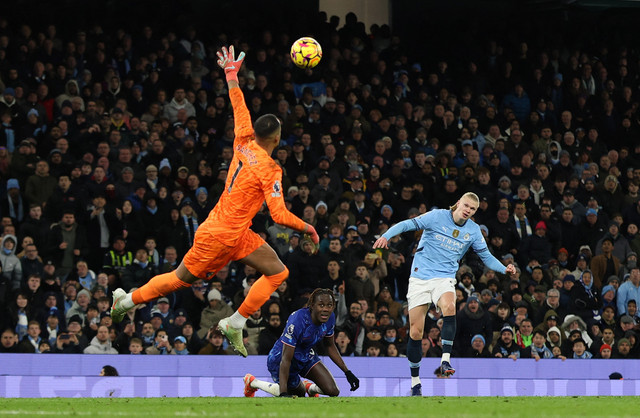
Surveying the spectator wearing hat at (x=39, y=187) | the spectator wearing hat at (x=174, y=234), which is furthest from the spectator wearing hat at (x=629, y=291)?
the spectator wearing hat at (x=39, y=187)

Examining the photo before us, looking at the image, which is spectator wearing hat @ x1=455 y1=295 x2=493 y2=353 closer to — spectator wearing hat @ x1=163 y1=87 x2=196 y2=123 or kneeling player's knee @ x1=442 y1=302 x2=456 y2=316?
kneeling player's knee @ x1=442 y1=302 x2=456 y2=316

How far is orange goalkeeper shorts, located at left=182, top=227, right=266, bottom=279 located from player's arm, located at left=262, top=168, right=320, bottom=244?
25.2 inches

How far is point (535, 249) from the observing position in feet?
70.1

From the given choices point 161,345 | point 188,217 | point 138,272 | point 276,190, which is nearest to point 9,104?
point 188,217

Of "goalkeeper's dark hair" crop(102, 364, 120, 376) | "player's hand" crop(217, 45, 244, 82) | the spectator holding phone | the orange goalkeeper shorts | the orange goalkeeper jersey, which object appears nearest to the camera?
the orange goalkeeper jersey

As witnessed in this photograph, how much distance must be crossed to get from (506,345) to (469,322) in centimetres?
79

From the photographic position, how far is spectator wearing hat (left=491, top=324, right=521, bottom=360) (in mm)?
18656

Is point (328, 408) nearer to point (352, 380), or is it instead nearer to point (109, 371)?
point (352, 380)

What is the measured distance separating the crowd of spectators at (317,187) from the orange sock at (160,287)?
5.16m

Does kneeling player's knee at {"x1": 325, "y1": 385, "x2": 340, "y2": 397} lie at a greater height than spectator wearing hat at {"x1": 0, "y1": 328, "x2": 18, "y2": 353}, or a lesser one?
lesser

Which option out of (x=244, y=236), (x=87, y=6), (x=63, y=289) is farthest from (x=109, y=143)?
(x=244, y=236)

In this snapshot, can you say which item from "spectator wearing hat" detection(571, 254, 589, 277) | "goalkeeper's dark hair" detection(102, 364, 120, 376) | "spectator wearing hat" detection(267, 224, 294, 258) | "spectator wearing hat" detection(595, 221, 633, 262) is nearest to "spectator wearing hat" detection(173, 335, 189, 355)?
"goalkeeper's dark hair" detection(102, 364, 120, 376)

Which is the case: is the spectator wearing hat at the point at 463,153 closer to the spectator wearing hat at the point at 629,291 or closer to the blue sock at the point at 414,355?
the spectator wearing hat at the point at 629,291

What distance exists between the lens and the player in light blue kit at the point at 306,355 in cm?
1303
